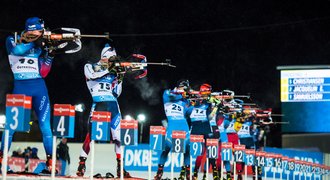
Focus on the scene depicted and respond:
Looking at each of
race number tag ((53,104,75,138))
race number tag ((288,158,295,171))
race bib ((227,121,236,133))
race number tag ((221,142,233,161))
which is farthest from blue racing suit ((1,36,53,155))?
race number tag ((288,158,295,171))

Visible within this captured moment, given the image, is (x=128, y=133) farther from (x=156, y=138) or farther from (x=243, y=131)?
(x=243, y=131)

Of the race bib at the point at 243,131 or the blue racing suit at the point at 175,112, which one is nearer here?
the blue racing suit at the point at 175,112

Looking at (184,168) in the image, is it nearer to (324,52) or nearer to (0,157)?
(0,157)

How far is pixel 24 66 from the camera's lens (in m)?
11.9

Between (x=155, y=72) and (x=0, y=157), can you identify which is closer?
(x=0, y=157)

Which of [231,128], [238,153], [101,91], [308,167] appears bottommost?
[308,167]

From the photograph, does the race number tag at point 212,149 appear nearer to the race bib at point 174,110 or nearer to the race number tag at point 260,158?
the race bib at point 174,110

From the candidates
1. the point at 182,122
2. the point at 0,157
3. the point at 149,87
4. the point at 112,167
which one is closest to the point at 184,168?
the point at 182,122

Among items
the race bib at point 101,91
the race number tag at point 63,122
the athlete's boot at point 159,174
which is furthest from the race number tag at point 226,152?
the race number tag at point 63,122

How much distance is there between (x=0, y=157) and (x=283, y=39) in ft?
71.8

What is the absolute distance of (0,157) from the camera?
11.7 m

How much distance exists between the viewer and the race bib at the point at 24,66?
11.9m

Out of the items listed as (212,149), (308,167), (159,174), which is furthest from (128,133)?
(308,167)

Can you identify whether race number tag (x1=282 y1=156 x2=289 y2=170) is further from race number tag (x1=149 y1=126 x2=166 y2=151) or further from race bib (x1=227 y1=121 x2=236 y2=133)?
race number tag (x1=149 y1=126 x2=166 y2=151)
